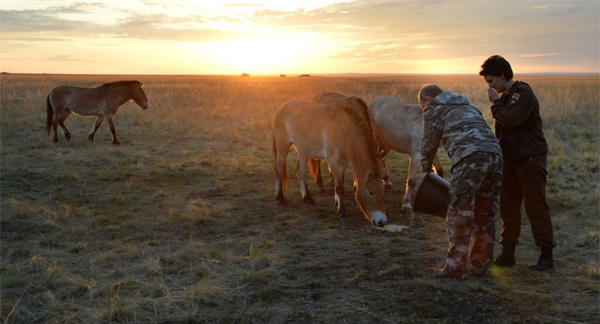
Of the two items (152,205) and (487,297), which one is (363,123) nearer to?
(487,297)

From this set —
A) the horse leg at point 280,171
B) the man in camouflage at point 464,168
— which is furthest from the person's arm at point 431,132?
the horse leg at point 280,171

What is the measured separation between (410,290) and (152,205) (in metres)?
5.09

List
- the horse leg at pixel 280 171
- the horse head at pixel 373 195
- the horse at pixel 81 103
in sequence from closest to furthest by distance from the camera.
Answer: the horse head at pixel 373 195 → the horse leg at pixel 280 171 → the horse at pixel 81 103

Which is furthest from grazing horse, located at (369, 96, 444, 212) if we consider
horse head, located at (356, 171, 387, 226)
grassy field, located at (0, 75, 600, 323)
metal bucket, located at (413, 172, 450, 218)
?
metal bucket, located at (413, 172, 450, 218)

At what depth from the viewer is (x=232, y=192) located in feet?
30.5

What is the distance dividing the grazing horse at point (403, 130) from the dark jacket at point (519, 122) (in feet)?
9.72

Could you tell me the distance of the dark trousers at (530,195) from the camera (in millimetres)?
5039

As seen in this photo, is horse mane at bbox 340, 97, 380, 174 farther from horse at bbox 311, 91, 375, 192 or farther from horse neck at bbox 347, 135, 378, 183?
horse at bbox 311, 91, 375, 192

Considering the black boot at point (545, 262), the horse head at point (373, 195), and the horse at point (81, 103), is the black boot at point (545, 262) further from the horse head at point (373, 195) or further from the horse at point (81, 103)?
the horse at point (81, 103)

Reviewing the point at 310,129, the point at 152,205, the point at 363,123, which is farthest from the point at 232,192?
the point at 363,123

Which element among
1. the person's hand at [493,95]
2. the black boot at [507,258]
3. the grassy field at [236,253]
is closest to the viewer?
the grassy field at [236,253]

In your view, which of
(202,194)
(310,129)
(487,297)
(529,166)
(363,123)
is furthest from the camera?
(202,194)

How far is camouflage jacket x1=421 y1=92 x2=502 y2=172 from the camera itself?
4.81m

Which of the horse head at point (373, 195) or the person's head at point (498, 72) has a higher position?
the person's head at point (498, 72)
